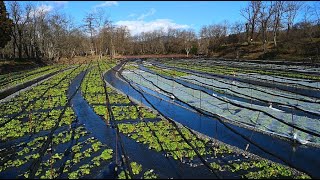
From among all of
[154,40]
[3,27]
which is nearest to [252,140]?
[3,27]

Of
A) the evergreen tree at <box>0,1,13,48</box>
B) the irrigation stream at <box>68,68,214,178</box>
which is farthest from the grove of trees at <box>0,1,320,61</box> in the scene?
the irrigation stream at <box>68,68,214,178</box>

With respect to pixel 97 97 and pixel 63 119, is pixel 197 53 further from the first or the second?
pixel 63 119

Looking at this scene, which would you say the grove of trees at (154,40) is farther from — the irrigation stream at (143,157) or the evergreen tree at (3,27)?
the irrigation stream at (143,157)

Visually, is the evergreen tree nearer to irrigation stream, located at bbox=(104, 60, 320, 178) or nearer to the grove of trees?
the grove of trees

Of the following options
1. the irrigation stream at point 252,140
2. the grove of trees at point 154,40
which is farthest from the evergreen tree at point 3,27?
the irrigation stream at point 252,140

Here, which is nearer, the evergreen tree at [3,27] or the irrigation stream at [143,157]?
the irrigation stream at [143,157]

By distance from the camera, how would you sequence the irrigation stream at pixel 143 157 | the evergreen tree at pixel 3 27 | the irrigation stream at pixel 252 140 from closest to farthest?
the irrigation stream at pixel 143 157, the irrigation stream at pixel 252 140, the evergreen tree at pixel 3 27

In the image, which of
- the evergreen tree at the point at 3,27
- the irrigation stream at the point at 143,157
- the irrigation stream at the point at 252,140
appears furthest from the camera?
the evergreen tree at the point at 3,27

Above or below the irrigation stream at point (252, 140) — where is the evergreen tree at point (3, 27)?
above

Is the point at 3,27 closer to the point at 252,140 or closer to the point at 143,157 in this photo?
the point at 143,157

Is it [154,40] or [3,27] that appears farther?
[154,40]

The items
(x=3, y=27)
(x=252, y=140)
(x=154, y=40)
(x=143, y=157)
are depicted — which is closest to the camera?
(x=143, y=157)

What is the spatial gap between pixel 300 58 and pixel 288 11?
1042 inches

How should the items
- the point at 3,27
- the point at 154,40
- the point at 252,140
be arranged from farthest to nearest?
the point at 154,40, the point at 3,27, the point at 252,140
